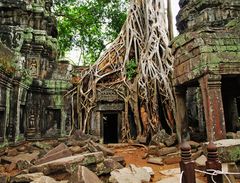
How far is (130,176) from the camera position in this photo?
3.91 metres

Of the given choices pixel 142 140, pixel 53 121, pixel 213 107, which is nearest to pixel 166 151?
pixel 213 107

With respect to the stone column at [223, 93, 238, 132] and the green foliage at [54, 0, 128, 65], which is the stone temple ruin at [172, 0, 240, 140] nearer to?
the stone column at [223, 93, 238, 132]

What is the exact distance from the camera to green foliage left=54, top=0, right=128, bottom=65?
15.9m

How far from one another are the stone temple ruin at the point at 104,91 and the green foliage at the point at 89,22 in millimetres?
4448

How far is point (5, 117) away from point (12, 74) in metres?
1.23

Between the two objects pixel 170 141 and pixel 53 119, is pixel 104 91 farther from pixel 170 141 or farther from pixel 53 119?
pixel 170 141

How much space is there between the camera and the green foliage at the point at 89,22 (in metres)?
15.9

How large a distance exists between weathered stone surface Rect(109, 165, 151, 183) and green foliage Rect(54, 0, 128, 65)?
41.8ft

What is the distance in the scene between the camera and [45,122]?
9555 millimetres

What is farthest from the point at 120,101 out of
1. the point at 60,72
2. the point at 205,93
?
the point at 205,93

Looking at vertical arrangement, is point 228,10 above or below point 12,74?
above

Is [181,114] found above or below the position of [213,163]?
above

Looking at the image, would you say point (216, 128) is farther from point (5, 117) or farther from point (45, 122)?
point (45, 122)

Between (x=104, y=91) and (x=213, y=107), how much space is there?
511 cm
